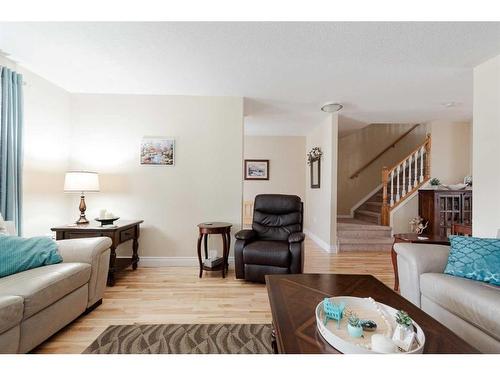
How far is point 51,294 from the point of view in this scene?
4.96 ft

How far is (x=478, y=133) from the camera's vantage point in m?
2.49

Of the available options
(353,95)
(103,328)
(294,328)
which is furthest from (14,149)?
(353,95)

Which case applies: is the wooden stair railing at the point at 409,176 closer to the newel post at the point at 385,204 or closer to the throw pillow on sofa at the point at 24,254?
the newel post at the point at 385,204

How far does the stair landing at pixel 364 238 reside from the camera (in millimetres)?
4152

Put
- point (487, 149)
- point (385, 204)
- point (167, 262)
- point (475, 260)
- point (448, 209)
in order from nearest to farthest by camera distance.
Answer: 1. point (475, 260)
2. point (487, 149)
3. point (167, 262)
4. point (448, 209)
5. point (385, 204)

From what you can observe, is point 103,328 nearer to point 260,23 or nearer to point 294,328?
point 294,328

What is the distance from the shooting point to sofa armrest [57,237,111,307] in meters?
1.94

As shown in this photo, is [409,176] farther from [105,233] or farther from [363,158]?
[105,233]

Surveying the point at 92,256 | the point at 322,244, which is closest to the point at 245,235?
the point at 92,256

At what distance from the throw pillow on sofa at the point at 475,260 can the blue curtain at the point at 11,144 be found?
3.79m

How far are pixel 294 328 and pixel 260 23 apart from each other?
6.55 ft

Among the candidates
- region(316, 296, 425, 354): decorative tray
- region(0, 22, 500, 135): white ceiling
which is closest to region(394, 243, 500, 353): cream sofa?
region(316, 296, 425, 354): decorative tray

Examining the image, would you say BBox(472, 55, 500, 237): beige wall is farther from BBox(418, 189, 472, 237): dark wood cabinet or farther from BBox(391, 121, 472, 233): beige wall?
BBox(391, 121, 472, 233): beige wall

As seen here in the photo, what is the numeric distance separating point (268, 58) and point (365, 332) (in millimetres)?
2260
